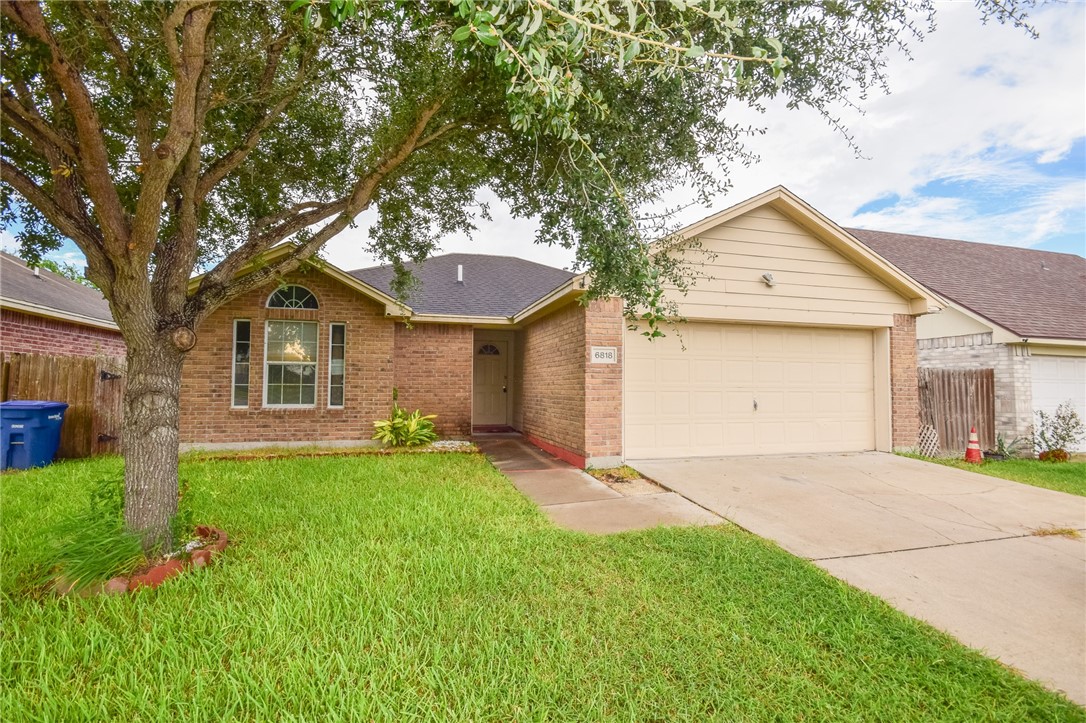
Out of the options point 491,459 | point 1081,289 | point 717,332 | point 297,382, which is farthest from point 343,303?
point 1081,289

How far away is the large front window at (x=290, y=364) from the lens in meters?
9.40

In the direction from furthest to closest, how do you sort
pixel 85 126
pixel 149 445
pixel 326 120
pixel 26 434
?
pixel 26 434 → pixel 326 120 → pixel 149 445 → pixel 85 126

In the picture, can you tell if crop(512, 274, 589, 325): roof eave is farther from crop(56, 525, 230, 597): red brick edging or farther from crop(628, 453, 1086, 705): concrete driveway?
crop(56, 525, 230, 597): red brick edging

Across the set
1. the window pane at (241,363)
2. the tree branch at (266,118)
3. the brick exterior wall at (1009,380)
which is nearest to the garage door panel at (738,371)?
the brick exterior wall at (1009,380)

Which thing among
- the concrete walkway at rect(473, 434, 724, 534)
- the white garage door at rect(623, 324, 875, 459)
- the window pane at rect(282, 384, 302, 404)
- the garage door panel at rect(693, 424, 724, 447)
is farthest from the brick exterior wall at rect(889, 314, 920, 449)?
the window pane at rect(282, 384, 302, 404)

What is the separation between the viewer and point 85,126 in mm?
3189

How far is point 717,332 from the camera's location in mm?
8078

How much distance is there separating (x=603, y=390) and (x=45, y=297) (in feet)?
41.8

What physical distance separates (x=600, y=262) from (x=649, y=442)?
436cm

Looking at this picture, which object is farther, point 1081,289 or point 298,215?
point 1081,289

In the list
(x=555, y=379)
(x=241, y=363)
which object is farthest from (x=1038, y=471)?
(x=241, y=363)

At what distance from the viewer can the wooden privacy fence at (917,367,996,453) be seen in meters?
9.71

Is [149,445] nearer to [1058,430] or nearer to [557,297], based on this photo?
[557,297]

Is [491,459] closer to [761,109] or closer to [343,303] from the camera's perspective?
[343,303]
